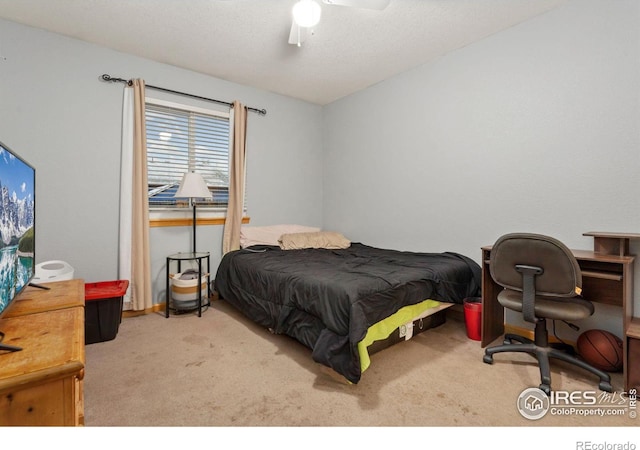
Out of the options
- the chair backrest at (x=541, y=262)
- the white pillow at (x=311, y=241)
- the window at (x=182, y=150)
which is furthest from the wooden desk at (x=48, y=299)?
the chair backrest at (x=541, y=262)

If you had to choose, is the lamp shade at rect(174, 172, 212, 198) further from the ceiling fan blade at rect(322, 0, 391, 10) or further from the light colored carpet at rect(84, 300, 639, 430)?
the ceiling fan blade at rect(322, 0, 391, 10)

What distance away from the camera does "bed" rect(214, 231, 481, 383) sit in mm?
1740

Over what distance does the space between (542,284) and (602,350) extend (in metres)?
0.64

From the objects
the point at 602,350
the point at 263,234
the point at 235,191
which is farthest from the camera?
the point at 263,234

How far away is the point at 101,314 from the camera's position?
231 centimetres

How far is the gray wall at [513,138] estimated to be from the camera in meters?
2.02

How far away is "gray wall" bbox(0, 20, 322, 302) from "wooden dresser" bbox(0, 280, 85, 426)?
1900 millimetres

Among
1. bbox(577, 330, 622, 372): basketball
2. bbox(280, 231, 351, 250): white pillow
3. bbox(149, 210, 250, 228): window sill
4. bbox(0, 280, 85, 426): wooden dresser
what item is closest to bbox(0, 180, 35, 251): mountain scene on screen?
bbox(0, 280, 85, 426): wooden dresser

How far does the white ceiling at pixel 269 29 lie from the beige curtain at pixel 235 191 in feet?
1.83

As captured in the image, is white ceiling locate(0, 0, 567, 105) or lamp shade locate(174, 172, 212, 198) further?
lamp shade locate(174, 172, 212, 198)

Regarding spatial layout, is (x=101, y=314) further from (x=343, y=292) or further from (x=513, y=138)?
(x=513, y=138)

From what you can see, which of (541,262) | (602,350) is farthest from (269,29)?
(602,350)
